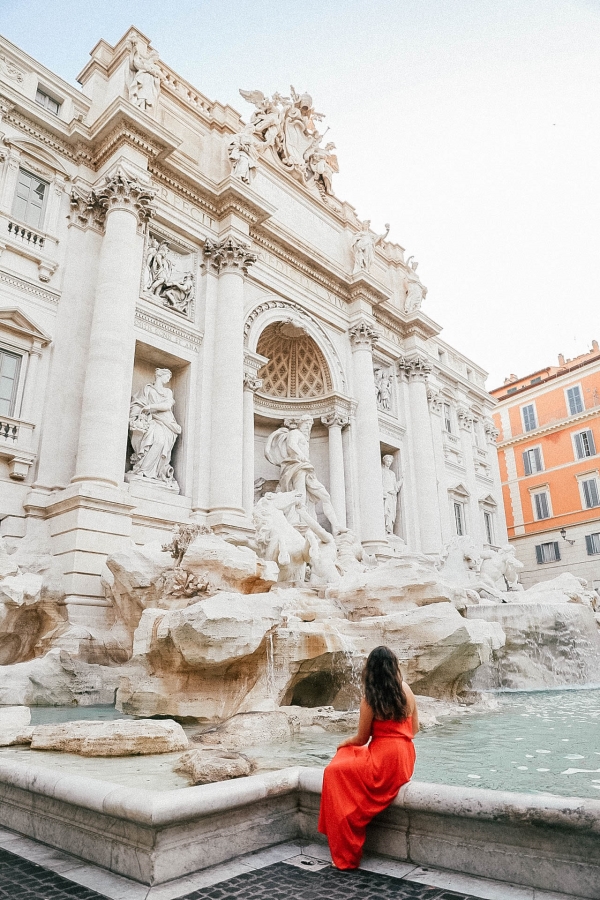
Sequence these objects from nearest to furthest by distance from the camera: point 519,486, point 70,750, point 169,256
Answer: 1. point 70,750
2. point 169,256
3. point 519,486

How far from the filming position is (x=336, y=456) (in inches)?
667

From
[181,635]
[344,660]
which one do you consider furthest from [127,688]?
[344,660]

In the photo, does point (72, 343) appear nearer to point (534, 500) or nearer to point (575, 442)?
point (575, 442)

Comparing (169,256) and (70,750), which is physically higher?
(169,256)

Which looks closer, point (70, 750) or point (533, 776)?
point (533, 776)

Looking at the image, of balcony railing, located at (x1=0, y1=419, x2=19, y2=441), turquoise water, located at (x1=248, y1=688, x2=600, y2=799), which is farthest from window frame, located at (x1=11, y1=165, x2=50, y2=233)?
turquoise water, located at (x1=248, y1=688, x2=600, y2=799)

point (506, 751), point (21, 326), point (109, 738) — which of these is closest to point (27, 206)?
point (21, 326)

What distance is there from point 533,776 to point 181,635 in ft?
11.3

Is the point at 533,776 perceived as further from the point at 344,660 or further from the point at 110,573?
the point at 110,573

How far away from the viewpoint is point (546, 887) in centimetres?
210

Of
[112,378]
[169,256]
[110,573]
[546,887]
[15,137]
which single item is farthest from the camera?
[169,256]

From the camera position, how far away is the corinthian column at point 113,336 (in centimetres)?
1065

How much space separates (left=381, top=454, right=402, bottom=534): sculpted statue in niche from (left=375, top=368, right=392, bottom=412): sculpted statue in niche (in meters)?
1.68

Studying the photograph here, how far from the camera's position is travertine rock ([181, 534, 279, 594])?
304 inches
